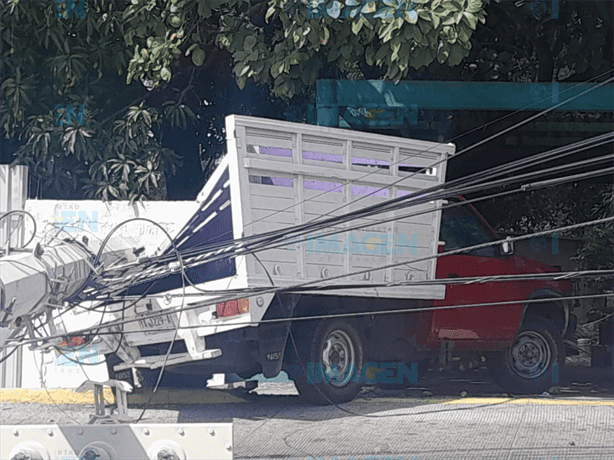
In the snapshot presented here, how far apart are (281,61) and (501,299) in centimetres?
304

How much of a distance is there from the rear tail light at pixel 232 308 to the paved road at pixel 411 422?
3.10 ft

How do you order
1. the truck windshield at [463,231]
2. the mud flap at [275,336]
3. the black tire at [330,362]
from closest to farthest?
the mud flap at [275,336]
the black tire at [330,362]
the truck windshield at [463,231]

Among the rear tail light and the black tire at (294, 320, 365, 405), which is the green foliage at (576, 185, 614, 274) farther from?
the rear tail light

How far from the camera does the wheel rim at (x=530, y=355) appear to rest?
850 cm

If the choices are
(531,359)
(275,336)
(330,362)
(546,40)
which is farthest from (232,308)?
(546,40)

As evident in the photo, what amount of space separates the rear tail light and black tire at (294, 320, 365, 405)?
724 mm

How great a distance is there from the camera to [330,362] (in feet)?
24.7

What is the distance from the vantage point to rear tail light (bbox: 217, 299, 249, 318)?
671cm

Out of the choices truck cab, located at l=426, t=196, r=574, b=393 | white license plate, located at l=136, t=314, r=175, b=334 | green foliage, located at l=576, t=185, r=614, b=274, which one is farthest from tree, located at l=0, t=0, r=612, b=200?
green foliage, located at l=576, t=185, r=614, b=274

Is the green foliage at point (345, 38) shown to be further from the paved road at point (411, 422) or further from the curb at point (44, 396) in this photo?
the curb at point (44, 396)

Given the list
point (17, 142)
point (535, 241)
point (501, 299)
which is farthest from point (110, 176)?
point (535, 241)

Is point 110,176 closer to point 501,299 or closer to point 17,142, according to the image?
point 17,142

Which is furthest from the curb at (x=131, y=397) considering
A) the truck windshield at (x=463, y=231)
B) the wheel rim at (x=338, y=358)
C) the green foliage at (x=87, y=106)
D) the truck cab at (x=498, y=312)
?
the truck windshield at (x=463, y=231)

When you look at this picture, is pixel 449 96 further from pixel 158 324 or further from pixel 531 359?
pixel 158 324
